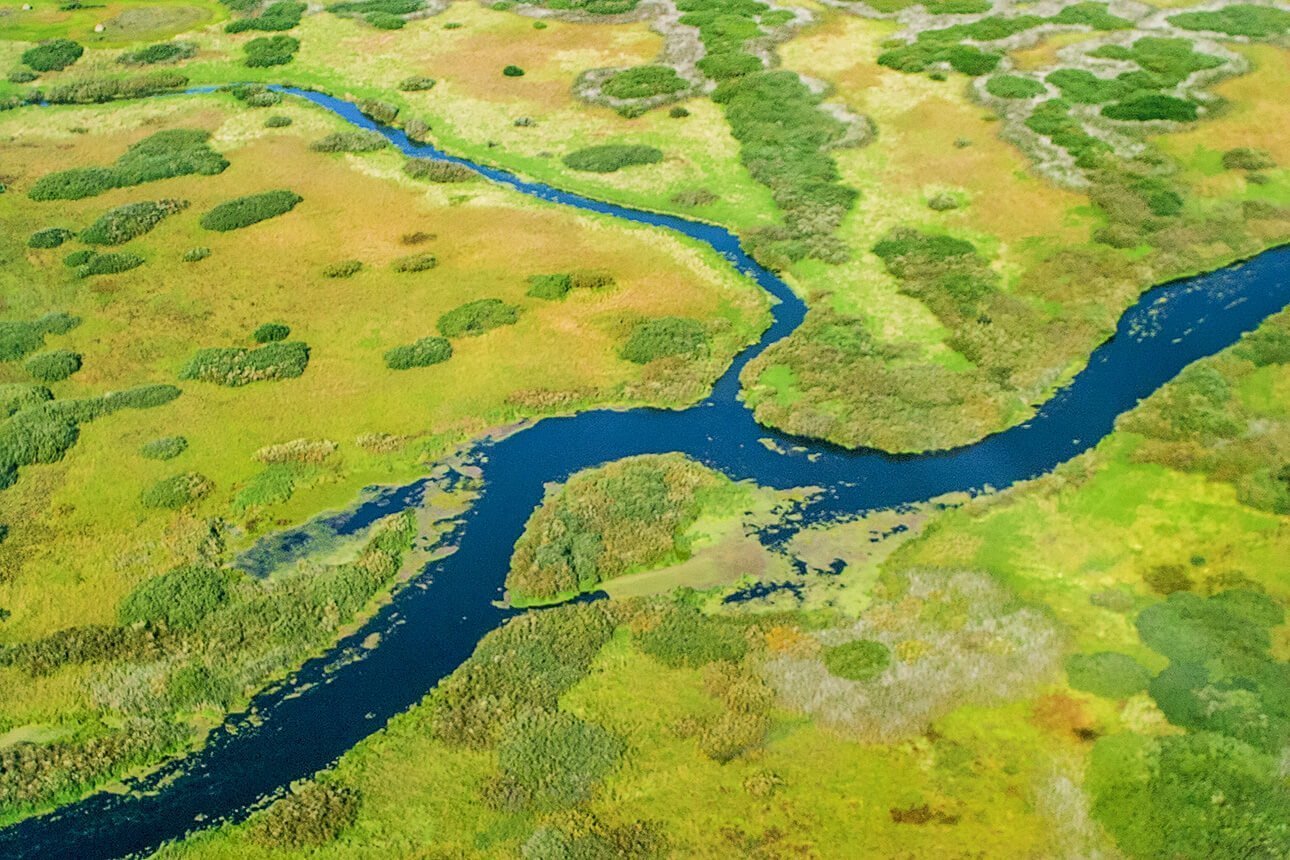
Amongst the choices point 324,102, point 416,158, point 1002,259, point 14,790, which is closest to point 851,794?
point 14,790

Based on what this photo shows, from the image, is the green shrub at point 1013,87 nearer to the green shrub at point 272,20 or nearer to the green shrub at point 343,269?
the green shrub at point 343,269

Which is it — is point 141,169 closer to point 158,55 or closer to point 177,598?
point 158,55

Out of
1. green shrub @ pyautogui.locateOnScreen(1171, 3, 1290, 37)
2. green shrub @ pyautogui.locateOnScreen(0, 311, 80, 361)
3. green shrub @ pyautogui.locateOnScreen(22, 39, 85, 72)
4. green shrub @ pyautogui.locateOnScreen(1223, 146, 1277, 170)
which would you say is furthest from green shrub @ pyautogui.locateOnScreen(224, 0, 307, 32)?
green shrub @ pyautogui.locateOnScreen(1223, 146, 1277, 170)

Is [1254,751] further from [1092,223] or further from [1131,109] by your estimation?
[1131,109]

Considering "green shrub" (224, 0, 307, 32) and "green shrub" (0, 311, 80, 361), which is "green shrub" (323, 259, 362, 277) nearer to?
"green shrub" (0, 311, 80, 361)

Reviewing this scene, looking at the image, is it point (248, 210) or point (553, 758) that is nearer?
point (553, 758)

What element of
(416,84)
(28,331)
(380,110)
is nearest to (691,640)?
(28,331)
